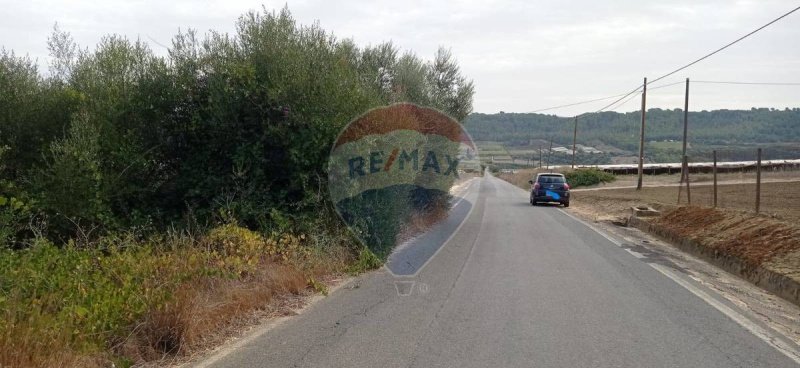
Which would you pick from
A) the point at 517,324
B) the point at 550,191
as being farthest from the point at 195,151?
the point at 550,191

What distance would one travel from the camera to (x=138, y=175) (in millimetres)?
12602

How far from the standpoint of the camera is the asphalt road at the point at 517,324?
6.12 meters

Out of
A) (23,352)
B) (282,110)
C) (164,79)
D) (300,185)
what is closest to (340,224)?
(300,185)

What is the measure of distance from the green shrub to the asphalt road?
48727 mm

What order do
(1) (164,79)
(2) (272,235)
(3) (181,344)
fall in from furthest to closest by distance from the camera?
(1) (164,79)
(2) (272,235)
(3) (181,344)

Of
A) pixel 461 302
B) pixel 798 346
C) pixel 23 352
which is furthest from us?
pixel 461 302

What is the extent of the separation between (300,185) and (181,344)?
5.64 metres

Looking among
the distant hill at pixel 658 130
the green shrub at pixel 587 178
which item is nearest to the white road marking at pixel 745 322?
the distant hill at pixel 658 130

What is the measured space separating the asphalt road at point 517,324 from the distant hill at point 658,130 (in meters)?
48.8

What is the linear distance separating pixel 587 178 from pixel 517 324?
54.9 meters

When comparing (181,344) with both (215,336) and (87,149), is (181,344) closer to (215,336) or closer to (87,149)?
(215,336)

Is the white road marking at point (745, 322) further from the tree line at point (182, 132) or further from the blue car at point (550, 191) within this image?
the blue car at point (550, 191)

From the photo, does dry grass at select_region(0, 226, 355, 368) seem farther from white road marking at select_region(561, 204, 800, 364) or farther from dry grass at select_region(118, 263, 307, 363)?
white road marking at select_region(561, 204, 800, 364)

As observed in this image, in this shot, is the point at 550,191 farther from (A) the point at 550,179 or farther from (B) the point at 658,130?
(B) the point at 658,130
